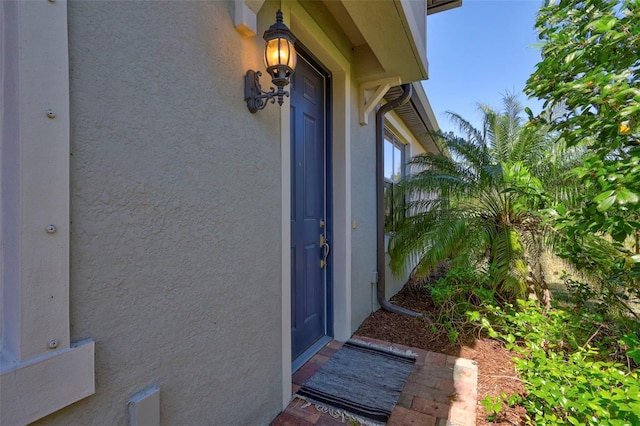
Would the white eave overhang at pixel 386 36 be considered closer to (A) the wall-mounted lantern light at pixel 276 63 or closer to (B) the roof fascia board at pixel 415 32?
(B) the roof fascia board at pixel 415 32

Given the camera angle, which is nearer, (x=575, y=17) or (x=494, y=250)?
(x=575, y=17)

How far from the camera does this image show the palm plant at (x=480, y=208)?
163 inches

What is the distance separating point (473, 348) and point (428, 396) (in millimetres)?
1173

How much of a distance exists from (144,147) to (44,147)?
36cm

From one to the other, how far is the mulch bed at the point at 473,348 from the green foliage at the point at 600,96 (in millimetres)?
1281

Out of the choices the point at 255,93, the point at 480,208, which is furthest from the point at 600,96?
the point at 480,208

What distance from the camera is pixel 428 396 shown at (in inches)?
97.8

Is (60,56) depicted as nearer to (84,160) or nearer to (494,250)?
→ (84,160)

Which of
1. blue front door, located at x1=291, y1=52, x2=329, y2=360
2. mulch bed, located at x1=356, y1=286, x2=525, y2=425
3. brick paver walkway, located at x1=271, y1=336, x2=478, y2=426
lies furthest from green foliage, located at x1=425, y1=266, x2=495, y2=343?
blue front door, located at x1=291, y1=52, x2=329, y2=360

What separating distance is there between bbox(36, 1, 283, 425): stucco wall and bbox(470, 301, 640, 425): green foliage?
178cm

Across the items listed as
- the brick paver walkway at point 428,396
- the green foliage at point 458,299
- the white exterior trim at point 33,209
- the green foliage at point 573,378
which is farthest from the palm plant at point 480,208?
the white exterior trim at point 33,209

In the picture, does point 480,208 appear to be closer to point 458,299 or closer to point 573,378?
point 458,299

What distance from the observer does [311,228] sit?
3145 millimetres

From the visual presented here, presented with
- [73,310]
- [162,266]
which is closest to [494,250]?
[162,266]
